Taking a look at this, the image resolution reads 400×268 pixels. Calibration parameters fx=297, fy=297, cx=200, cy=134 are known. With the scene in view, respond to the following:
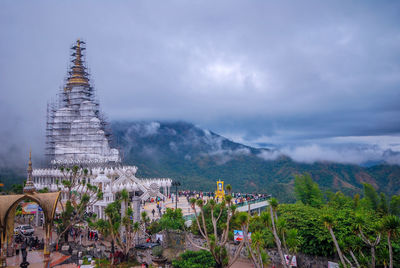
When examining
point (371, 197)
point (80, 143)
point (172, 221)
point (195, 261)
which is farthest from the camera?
point (80, 143)

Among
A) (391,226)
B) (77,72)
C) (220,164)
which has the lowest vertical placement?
(391,226)

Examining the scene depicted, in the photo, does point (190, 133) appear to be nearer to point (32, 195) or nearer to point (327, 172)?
point (327, 172)

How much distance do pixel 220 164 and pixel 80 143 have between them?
6316 cm

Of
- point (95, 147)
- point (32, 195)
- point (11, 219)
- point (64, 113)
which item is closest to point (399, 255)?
point (32, 195)

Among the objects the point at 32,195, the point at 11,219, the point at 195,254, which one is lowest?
the point at 195,254

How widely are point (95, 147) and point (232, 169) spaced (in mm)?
61007

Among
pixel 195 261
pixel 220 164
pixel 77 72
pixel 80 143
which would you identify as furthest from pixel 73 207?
pixel 220 164

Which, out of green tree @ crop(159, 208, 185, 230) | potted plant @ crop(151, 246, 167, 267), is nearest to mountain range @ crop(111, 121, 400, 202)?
green tree @ crop(159, 208, 185, 230)

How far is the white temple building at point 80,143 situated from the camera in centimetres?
4134

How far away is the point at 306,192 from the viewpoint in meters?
34.3

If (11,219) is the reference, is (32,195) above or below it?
above

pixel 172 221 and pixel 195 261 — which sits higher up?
pixel 172 221

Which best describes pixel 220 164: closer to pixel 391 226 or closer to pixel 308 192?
pixel 308 192

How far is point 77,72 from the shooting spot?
5562 centimetres
